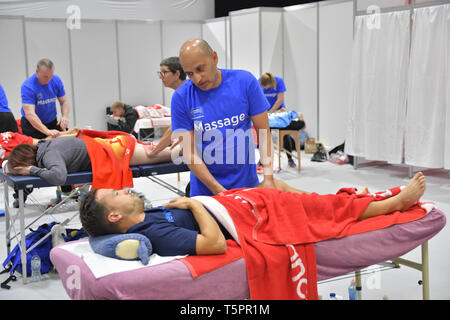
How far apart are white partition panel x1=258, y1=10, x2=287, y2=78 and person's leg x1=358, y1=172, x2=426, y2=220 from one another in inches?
206

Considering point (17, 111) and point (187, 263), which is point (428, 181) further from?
point (17, 111)

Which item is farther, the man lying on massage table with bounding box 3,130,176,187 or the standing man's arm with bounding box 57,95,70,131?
the standing man's arm with bounding box 57,95,70,131

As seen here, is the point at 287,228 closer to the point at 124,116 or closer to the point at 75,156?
the point at 75,156

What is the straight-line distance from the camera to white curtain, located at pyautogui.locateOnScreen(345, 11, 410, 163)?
5.09m

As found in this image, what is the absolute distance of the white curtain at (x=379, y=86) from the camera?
5090mm

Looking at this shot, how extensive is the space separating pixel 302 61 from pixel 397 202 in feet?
17.3

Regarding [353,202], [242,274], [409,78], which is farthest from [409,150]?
[242,274]

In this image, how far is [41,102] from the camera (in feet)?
15.0

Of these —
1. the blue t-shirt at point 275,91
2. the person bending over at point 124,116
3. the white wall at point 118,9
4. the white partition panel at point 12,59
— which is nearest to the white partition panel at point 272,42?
the blue t-shirt at point 275,91

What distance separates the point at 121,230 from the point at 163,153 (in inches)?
61.0

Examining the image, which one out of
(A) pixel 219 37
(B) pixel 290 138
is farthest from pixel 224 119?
(A) pixel 219 37

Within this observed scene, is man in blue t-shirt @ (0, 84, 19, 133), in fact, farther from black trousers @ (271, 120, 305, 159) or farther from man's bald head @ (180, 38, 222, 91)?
man's bald head @ (180, 38, 222, 91)

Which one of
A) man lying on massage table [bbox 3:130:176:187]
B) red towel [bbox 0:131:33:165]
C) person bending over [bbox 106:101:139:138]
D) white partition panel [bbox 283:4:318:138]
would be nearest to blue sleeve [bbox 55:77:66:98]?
red towel [bbox 0:131:33:165]

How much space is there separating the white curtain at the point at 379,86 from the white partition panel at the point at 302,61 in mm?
1449
